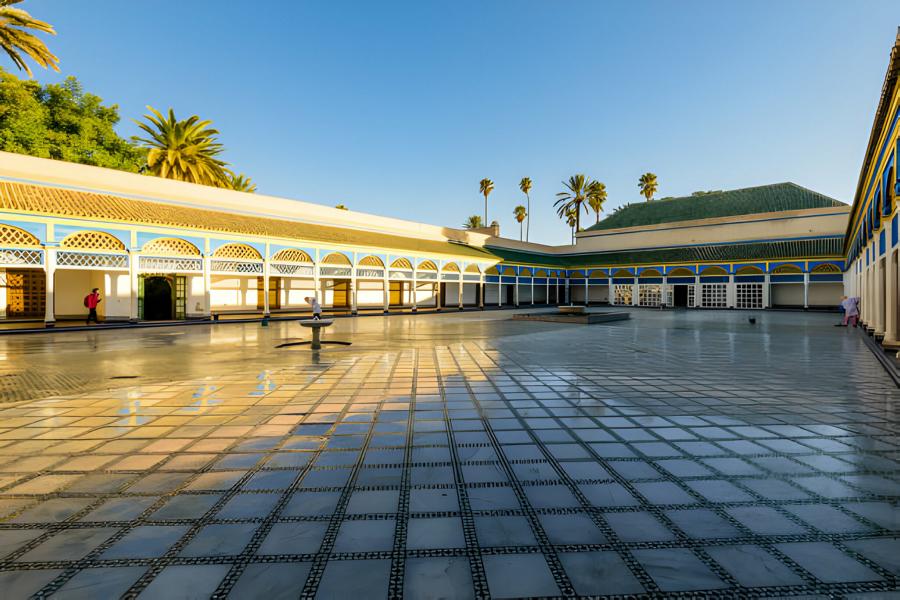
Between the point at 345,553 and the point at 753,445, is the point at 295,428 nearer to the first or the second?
the point at 345,553

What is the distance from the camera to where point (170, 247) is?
19.0 metres

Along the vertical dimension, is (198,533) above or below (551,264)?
below

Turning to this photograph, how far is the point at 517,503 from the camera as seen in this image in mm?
3188

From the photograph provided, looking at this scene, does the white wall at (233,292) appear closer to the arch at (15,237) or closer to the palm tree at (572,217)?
the arch at (15,237)

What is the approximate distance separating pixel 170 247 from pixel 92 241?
2.76m

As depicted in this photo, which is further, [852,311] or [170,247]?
[852,311]

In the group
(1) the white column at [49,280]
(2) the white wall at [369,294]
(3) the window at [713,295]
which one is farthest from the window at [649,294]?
(1) the white column at [49,280]

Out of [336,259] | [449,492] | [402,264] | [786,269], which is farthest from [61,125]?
[786,269]

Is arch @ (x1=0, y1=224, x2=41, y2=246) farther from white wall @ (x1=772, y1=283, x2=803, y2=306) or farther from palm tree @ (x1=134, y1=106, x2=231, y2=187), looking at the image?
white wall @ (x1=772, y1=283, x2=803, y2=306)

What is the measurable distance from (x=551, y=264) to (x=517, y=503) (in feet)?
139

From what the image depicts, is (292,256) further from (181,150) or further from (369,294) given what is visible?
(181,150)

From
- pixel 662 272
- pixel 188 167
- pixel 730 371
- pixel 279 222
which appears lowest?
pixel 730 371

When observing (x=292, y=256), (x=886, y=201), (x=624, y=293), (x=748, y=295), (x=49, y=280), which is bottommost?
(x=748, y=295)

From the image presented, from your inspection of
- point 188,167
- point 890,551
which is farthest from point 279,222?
point 890,551
